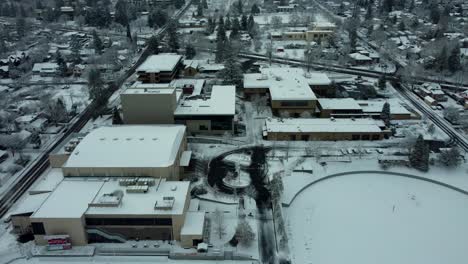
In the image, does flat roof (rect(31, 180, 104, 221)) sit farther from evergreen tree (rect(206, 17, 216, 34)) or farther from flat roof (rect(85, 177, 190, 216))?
evergreen tree (rect(206, 17, 216, 34))

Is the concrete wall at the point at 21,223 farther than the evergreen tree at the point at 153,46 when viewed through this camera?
No

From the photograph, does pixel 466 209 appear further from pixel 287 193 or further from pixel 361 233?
pixel 287 193

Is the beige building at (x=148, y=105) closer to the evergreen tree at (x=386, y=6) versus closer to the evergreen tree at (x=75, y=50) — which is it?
the evergreen tree at (x=75, y=50)

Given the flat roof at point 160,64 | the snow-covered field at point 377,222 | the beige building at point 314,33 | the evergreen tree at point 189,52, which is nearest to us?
the snow-covered field at point 377,222

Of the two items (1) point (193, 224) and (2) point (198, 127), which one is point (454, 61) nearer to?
(2) point (198, 127)

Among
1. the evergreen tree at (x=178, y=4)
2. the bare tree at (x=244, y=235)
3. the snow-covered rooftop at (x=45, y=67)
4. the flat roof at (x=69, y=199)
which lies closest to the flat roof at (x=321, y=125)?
the bare tree at (x=244, y=235)

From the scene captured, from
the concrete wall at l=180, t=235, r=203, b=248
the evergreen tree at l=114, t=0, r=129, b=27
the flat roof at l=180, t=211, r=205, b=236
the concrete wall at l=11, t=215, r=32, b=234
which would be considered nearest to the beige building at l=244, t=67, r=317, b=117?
the flat roof at l=180, t=211, r=205, b=236

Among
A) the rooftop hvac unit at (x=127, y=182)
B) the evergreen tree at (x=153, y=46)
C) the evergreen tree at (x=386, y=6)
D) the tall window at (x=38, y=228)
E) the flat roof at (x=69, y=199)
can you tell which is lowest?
the tall window at (x=38, y=228)

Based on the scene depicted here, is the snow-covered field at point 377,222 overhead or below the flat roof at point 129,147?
below

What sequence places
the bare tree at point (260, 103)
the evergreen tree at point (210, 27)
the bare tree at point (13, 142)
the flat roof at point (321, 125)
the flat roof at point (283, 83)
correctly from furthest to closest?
the evergreen tree at point (210, 27) → the bare tree at point (260, 103) → the flat roof at point (283, 83) → the flat roof at point (321, 125) → the bare tree at point (13, 142)
